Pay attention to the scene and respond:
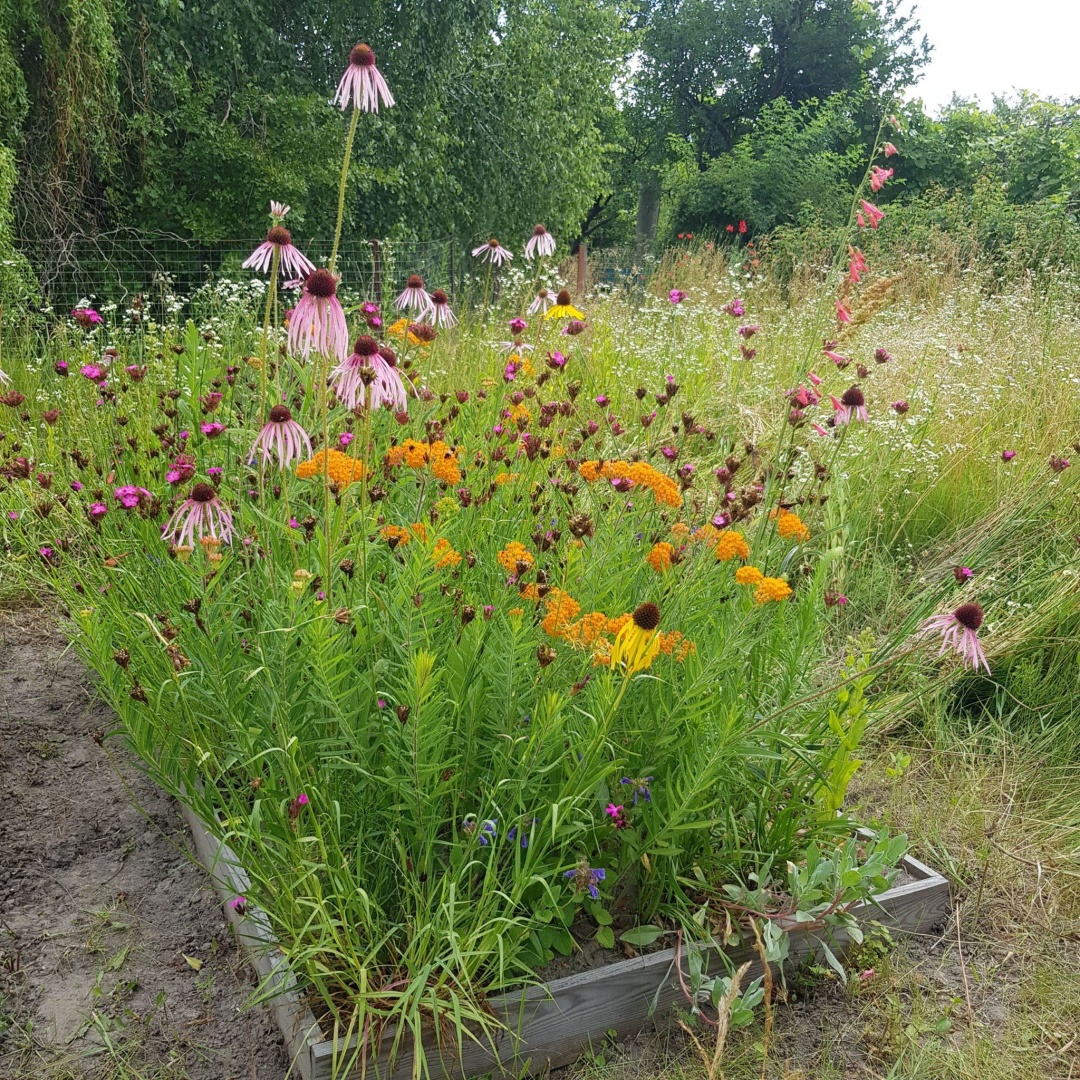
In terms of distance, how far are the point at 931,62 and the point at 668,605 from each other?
97.2 ft

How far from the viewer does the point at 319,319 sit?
1.33 m

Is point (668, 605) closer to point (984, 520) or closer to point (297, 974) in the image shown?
point (297, 974)

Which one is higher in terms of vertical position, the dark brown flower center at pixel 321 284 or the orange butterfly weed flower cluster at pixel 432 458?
the dark brown flower center at pixel 321 284

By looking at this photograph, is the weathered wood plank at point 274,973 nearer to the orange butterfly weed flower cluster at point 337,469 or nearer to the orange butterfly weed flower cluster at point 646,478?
the orange butterfly weed flower cluster at point 337,469

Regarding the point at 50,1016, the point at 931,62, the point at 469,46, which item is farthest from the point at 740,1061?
the point at 931,62

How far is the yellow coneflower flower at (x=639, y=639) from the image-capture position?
1180mm

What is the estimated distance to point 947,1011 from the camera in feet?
5.68

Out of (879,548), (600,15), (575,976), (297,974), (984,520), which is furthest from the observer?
(600,15)

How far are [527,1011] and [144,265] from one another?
891cm

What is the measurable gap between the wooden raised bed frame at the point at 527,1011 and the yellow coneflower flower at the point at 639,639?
0.64m

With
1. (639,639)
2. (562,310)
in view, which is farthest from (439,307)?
(639,639)

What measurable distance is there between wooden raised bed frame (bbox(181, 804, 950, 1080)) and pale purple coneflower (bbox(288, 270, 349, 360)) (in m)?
0.81

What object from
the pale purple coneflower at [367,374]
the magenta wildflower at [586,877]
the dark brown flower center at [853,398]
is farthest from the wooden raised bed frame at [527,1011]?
the dark brown flower center at [853,398]

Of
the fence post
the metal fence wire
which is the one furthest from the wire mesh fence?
the fence post
